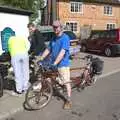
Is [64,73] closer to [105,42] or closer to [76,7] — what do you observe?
[105,42]

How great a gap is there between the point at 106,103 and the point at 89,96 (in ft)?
3.09

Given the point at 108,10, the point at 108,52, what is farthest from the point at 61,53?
the point at 108,10

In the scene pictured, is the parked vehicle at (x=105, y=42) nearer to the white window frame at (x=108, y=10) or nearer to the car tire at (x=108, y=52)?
the car tire at (x=108, y=52)

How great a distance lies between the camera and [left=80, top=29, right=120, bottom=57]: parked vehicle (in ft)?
76.7

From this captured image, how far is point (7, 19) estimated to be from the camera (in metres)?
16.9

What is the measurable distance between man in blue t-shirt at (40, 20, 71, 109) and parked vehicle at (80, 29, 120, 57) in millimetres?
14286

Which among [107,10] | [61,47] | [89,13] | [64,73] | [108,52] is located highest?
[107,10]

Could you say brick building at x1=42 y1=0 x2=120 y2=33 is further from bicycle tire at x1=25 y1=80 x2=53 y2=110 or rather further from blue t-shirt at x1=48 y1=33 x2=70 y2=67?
bicycle tire at x1=25 y1=80 x2=53 y2=110

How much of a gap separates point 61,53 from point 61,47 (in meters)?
0.21

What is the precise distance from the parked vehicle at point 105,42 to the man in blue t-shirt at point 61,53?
46.9ft

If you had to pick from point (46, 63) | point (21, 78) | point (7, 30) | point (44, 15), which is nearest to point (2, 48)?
Answer: point (7, 30)

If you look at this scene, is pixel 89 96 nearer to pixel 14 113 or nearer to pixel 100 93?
pixel 100 93

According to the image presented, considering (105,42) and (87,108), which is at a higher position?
(105,42)

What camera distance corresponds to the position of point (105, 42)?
79.4 ft
